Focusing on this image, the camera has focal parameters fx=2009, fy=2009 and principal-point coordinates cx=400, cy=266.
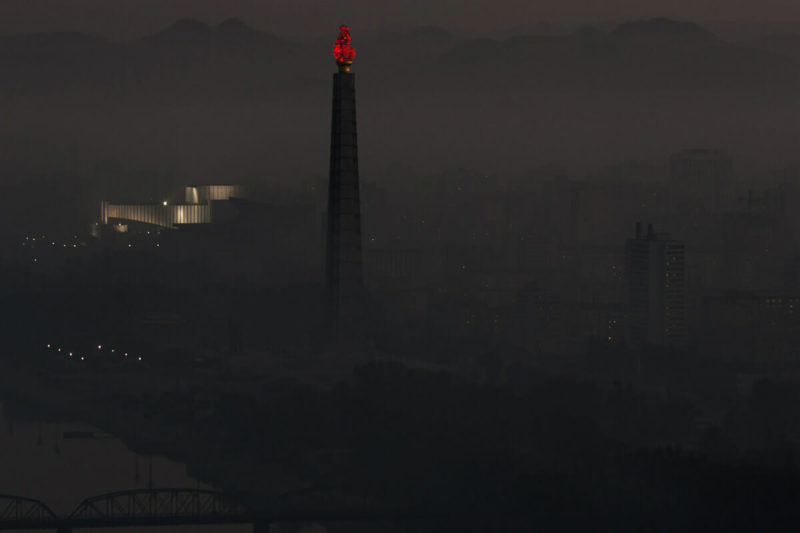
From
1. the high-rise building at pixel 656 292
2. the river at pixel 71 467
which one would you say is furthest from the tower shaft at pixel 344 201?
the high-rise building at pixel 656 292

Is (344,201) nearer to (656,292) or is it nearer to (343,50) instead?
(343,50)

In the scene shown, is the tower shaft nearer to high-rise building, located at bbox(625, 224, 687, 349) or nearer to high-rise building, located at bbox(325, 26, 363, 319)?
high-rise building, located at bbox(325, 26, 363, 319)

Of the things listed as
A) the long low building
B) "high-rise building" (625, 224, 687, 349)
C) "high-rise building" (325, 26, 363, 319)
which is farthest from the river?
the long low building

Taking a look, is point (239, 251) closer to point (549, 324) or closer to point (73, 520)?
point (549, 324)

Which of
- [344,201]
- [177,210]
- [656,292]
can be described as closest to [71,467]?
[344,201]

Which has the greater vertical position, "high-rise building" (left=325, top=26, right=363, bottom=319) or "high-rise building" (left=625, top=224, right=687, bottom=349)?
"high-rise building" (left=325, top=26, right=363, bottom=319)

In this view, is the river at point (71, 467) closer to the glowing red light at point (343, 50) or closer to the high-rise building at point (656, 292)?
the glowing red light at point (343, 50)

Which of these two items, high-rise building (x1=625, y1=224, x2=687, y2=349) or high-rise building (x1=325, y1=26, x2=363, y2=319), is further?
high-rise building (x1=625, y1=224, x2=687, y2=349)
